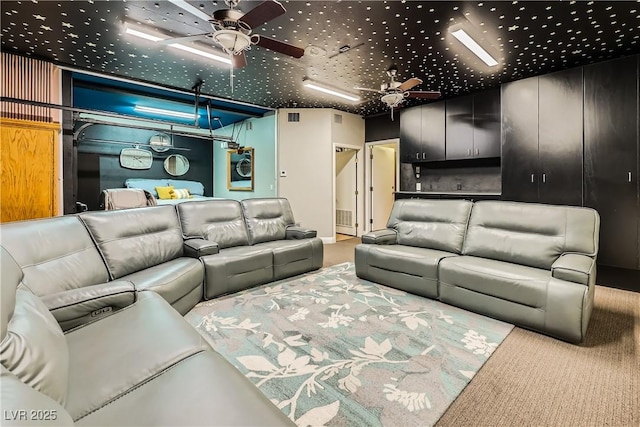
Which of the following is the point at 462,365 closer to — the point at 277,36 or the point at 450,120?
the point at 277,36

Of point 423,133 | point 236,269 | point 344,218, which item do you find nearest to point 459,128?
point 423,133

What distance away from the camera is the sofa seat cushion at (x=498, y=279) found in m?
2.42

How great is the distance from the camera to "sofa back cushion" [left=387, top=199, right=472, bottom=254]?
348 centimetres

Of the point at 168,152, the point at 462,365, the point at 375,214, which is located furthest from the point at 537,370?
the point at 168,152

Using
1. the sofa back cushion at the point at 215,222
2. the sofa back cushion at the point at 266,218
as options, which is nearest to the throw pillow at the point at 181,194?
the sofa back cushion at the point at 266,218

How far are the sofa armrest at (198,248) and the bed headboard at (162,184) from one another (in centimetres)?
561

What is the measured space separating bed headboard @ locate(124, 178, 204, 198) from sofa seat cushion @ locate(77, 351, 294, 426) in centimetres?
801

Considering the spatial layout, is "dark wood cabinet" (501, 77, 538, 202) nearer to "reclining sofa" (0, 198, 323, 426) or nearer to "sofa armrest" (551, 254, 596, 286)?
"sofa armrest" (551, 254, 596, 286)

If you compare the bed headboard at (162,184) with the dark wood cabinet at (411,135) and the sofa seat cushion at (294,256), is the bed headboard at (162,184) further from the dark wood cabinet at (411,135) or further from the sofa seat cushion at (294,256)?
the dark wood cabinet at (411,135)

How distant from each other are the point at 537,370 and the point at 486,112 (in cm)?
486

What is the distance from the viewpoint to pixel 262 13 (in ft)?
7.85

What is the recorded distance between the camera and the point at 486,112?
5.50 m

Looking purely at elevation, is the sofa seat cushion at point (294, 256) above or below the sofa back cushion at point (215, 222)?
below

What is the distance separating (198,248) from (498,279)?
115 inches
